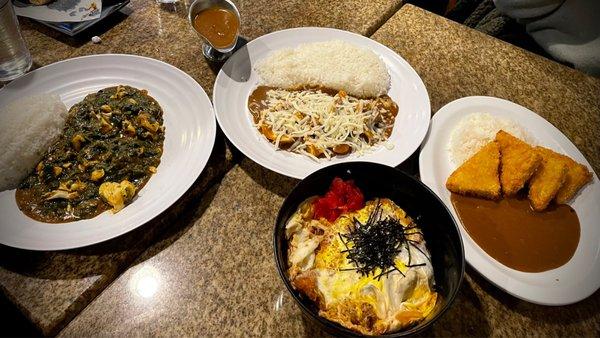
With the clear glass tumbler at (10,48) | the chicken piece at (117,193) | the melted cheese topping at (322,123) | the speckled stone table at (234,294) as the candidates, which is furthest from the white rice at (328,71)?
the clear glass tumbler at (10,48)

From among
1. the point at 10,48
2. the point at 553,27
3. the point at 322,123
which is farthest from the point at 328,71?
the point at 553,27

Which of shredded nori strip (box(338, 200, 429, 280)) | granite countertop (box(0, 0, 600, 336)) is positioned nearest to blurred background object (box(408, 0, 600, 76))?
granite countertop (box(0, 0, 600, 336))

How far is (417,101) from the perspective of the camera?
168cm

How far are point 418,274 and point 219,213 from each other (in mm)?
716

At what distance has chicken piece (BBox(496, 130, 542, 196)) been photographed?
140cm

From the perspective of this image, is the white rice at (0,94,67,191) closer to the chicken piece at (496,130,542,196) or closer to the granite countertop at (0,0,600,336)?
the granite countertop at (0,0,600,336)

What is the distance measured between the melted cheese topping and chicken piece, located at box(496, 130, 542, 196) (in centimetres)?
44

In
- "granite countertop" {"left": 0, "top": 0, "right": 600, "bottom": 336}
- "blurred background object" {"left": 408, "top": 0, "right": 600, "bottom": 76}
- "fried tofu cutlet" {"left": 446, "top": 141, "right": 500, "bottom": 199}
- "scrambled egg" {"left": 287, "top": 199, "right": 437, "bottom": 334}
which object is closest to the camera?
"scrambled egg" {"left": 287, "top": 199, "right": 437, "bottom": 334}

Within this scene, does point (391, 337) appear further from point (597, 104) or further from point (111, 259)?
point (597, 104)

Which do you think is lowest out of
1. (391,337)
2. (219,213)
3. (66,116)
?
(219,213)

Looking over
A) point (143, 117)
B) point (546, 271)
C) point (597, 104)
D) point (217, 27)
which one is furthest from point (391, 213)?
point (597, 104)

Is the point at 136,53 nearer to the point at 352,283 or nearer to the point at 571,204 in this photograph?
the point at 352,283

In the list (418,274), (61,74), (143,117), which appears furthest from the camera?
(61,74)

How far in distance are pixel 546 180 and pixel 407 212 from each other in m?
0.60
